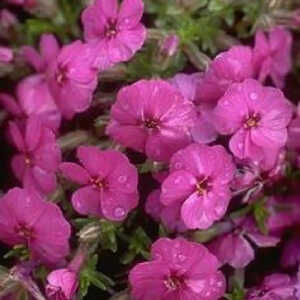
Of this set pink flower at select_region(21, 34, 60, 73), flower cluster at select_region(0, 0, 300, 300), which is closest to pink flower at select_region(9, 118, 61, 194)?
flower cluster at select_region(0, 0, 300, 300)

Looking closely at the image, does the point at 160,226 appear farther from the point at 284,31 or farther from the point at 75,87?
the point at 284,31

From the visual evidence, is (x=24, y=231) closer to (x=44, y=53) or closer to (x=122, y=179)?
(x=122, y=179)

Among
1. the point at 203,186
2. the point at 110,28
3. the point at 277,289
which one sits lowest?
the point at 277,289

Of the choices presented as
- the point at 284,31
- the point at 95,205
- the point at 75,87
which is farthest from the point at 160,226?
the point at 284,31

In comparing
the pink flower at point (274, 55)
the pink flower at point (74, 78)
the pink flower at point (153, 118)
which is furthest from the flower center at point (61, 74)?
the pink flower at point (274, 55)

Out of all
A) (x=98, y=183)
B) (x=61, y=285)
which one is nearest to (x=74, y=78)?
(x=98, y=183)

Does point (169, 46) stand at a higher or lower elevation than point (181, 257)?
higher

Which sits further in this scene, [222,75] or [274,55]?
[274,55]
